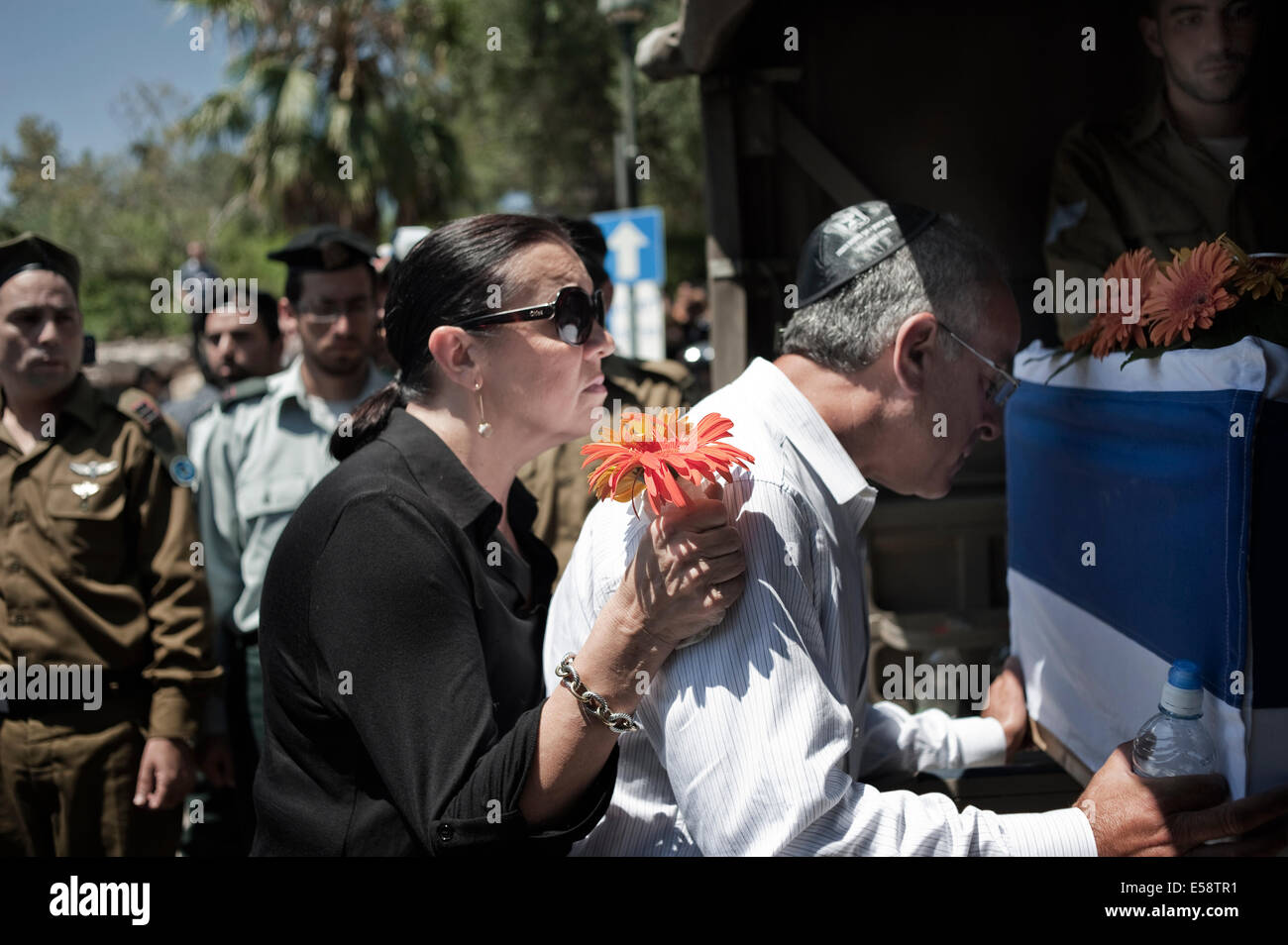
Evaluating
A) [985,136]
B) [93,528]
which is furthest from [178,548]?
[985,136]

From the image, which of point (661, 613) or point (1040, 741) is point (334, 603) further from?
point (1040, 741)

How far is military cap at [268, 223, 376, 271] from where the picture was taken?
12.9ft

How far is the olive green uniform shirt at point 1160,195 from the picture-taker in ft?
9.03

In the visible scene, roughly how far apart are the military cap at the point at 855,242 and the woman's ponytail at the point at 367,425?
2.68 ft

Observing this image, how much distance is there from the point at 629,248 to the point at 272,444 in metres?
5.28

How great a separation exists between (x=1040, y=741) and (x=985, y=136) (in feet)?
7.02

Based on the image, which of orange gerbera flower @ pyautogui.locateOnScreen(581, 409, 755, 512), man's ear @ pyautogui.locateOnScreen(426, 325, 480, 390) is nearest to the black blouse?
man's ear @ pyautogui.locateOnScreen(426, 325, 480, 390)

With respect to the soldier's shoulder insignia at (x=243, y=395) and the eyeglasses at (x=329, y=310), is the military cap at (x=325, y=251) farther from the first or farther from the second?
the soldier's shoulder insignia at (x=243, y=395)

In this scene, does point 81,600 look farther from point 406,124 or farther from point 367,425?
point 406,124

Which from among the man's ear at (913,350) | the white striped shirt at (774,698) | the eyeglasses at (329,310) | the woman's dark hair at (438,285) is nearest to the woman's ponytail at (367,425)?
the woman's dark hair at (438,285)

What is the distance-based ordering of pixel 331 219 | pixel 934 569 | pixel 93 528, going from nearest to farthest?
pixel 93 528, pixel 934 569, pixel 331 219

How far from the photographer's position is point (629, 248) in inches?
346

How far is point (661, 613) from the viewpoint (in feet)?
4.96
